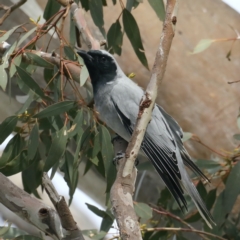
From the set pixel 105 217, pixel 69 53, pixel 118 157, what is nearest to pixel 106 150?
pixel 118 157

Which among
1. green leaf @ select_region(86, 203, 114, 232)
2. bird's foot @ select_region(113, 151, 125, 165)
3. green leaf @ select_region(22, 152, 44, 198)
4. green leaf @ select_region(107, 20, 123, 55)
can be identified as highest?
green leaf @ select_region(107, 20, 123, 55)

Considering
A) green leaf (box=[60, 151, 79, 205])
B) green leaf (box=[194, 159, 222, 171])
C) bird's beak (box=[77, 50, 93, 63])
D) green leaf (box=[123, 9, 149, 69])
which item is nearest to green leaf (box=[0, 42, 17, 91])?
bird's beak (box=[77, 50, 93, 63])

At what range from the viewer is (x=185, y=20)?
2523 millimetres

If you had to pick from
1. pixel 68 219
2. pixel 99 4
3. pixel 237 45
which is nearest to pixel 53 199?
pixel 68 219

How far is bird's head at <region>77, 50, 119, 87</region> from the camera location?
74.2 inches

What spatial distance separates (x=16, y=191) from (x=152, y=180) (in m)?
1.35

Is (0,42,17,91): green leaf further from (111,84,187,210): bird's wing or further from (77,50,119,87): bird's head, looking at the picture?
(111,84,187,210): bird's wing

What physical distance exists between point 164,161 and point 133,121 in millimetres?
175

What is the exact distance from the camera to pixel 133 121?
180 cm

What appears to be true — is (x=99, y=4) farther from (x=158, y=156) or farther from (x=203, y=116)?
(x=203, y=116)

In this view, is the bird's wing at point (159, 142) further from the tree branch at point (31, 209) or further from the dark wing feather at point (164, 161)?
the tree branch at point (31, 209)

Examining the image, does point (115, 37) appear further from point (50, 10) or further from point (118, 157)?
point (118, 157)

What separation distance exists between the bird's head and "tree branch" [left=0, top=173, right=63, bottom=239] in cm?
57

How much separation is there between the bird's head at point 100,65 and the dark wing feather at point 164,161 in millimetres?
137
